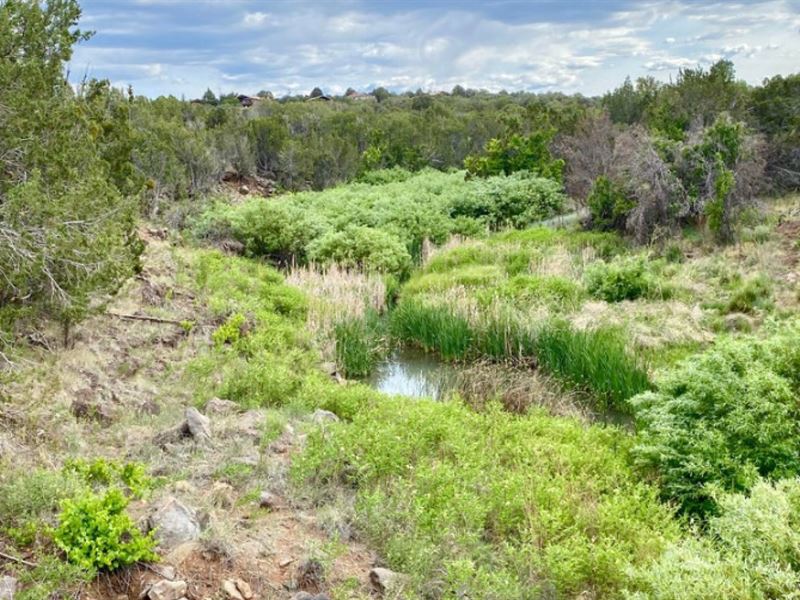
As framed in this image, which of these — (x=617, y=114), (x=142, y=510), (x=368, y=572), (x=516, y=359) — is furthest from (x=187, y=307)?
(x=617, y=114)

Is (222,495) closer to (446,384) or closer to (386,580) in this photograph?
(386,580)

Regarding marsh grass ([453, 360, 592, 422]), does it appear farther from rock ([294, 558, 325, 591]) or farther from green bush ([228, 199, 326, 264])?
green bush ([228, 199, 326, 264])

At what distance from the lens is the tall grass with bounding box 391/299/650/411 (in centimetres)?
872

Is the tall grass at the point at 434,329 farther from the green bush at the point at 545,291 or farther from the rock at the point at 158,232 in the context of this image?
the rock at the point at 158,232

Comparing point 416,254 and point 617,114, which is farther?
point 617,114

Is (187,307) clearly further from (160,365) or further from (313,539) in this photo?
(313,539)

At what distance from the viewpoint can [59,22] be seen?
7.07m

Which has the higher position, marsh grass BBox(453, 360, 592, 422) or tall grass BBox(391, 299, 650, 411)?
tall grass BBox(391, 299, 650, 411)

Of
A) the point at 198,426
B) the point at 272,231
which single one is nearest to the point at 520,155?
the point at 272,231

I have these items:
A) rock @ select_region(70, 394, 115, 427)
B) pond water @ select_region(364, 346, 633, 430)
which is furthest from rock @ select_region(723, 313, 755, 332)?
rock @ select_region(70, 394, 115, 427)

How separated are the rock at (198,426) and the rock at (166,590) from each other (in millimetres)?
2154

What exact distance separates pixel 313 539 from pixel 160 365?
13.8 feet

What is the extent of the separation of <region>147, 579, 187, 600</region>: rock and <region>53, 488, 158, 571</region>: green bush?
0.19 meters

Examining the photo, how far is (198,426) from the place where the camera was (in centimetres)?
592
